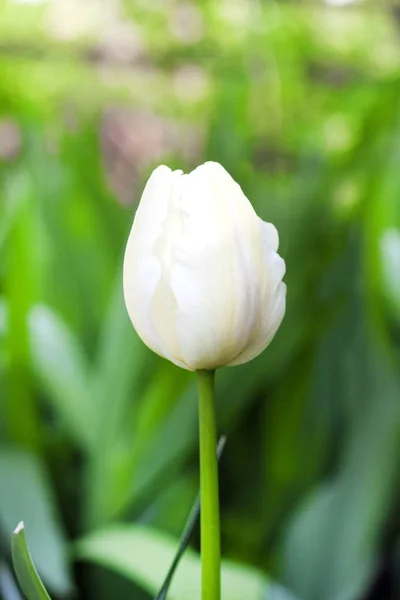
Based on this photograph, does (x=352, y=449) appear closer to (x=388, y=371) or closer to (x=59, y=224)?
(x=388, y=371)

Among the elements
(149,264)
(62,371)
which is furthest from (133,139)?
(149,264)

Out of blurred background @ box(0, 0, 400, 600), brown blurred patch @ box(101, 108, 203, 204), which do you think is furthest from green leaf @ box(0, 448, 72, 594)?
brown blurred patch @ box(101, 108, 203, 204)

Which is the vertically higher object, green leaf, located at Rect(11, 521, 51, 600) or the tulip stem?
the tulip stem

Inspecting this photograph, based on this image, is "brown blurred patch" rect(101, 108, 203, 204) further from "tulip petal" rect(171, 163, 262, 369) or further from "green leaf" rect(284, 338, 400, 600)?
"tulip petal" rect(171, 163, 262, 369)

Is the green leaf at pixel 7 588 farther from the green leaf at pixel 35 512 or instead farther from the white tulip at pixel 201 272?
the white tulip at pixel 201 272

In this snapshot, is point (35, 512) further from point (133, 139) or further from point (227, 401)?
point (133, 139)

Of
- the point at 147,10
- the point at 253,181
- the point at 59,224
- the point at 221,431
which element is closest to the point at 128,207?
the point at 59,224
